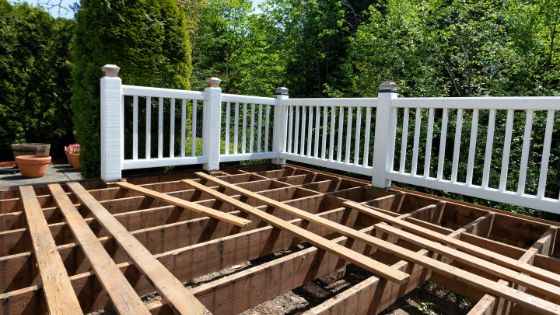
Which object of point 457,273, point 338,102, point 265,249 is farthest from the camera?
point 338,102

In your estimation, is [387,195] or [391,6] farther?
[391,6]

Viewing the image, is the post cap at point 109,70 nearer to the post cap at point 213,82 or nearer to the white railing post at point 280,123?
the post cap at point 213,82

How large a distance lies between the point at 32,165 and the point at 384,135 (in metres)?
5.28

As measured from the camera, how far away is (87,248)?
1558mm

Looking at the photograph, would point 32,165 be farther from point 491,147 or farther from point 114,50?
point 491,147

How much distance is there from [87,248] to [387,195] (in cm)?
234

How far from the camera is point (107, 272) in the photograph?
1348 mm

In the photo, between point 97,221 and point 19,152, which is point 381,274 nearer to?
point 97,221

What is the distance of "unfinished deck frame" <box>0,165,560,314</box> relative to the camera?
4.43ft

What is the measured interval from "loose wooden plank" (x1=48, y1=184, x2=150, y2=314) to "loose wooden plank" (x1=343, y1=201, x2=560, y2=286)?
61.3 inches

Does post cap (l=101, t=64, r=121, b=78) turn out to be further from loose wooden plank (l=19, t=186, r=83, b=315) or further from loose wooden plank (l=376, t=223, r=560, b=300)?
loose wooden plank (l=376, t=223, r=560, b=300)

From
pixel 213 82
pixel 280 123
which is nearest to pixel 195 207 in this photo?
pixel 213 82

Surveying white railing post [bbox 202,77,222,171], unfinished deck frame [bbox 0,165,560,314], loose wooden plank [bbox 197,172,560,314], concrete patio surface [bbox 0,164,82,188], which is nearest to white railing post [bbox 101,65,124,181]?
unfinished deck frame [bbox 0,165,560,314]

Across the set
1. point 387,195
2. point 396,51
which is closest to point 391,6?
point 396,51
